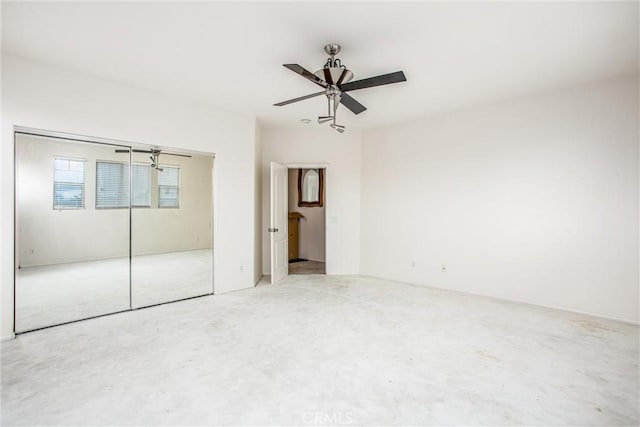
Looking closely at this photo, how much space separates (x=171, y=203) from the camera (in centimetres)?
401

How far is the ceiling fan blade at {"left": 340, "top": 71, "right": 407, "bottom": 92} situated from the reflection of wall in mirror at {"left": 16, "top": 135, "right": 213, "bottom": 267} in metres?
2.44

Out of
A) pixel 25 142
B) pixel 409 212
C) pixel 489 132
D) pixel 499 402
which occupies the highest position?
pixel 489 132

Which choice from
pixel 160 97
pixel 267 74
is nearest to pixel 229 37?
pixel 267 74

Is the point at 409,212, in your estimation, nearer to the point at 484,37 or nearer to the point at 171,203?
the point at 484,37

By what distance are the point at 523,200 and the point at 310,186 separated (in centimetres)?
416

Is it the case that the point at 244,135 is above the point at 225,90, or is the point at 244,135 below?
below

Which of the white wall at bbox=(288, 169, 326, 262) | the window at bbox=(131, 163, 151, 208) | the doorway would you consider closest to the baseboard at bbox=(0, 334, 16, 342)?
the window at bbox=(131, 163, 151, 208)

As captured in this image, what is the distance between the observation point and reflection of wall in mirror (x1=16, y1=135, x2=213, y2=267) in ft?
9.89

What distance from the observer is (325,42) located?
8.48ft

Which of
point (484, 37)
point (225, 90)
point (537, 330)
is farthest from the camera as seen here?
point (225, 90)

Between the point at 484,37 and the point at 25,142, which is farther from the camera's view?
the point at 25,142

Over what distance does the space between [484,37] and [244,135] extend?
331 centimetres

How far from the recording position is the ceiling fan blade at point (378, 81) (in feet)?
8.11

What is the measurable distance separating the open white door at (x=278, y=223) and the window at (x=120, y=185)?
177cm
